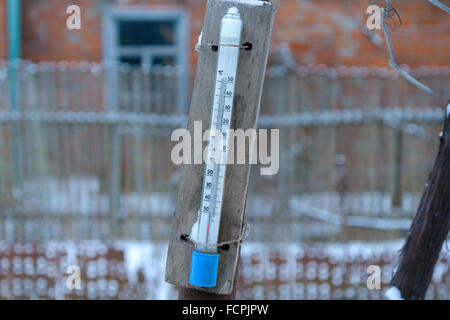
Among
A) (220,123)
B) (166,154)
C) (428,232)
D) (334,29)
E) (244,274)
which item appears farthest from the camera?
(334,29)

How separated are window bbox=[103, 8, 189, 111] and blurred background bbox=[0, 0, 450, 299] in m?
2.19

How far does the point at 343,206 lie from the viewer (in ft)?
18.1

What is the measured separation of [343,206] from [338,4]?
128 inches

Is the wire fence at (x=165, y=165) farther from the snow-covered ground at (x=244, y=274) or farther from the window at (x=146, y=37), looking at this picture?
the window at (x=146, y=37)

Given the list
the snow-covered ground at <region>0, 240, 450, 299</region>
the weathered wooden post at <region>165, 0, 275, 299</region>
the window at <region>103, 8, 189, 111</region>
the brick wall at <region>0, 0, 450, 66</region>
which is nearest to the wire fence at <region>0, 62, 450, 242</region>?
the snow-covered ground at <region>0, 240, 450, 299</region>

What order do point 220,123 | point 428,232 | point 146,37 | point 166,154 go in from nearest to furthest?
point 220,123
point 428,232
point 166,154
point 146,37

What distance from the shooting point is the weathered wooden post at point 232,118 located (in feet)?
5.77

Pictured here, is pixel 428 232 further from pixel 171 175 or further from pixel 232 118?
pixel 171 175

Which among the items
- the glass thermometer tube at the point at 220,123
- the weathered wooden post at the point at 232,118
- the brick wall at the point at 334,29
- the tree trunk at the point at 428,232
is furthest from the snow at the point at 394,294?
the brick wall at the point at 334,29

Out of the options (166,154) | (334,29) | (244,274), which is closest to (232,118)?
(244,274)

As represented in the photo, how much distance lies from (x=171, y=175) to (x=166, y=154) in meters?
0.24

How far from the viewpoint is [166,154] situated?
5.54m

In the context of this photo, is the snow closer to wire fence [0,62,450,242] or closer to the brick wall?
wire fence [0,62,450,242]

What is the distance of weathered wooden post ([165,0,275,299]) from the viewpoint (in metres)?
1.76
